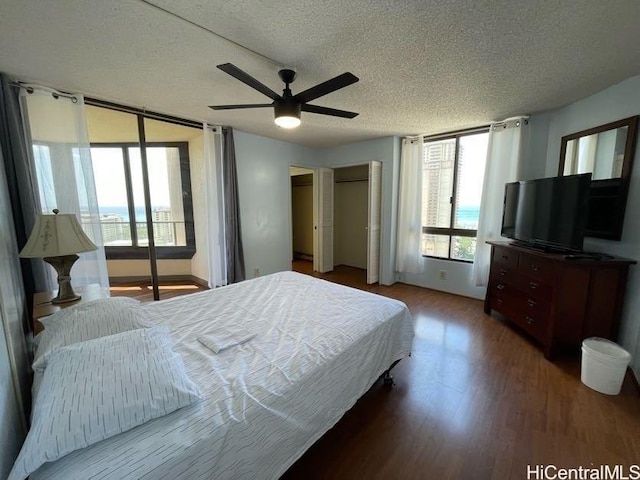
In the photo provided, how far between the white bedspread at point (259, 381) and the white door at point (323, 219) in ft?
9.66

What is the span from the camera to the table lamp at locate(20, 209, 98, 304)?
1.64 meters

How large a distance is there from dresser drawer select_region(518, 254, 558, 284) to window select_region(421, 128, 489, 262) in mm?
1117

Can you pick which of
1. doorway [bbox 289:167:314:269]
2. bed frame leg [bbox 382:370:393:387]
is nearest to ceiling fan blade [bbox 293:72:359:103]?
bed frame leg [bbox 382:370:393:387]

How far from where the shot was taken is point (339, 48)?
1791 millimetres

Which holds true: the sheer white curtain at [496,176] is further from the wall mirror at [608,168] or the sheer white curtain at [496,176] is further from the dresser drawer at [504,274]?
the wall mirror at [608,168]

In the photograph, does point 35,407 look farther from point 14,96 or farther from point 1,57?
point 14,96

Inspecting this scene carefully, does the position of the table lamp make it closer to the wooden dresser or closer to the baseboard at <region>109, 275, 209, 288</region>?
the baseboard at <region>109, 275, 209, 288</region>

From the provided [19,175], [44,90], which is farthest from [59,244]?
[44,90]

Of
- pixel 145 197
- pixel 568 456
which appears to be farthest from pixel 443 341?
pixel 145 197

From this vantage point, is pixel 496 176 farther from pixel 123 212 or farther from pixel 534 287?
pixel 123 212

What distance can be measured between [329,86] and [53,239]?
2.06m

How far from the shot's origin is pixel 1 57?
189cm

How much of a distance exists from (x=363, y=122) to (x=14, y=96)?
3.44 m

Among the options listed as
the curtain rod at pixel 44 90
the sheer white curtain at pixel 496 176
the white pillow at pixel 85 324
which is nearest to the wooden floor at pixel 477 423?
the white pillow at pixel 85 324
